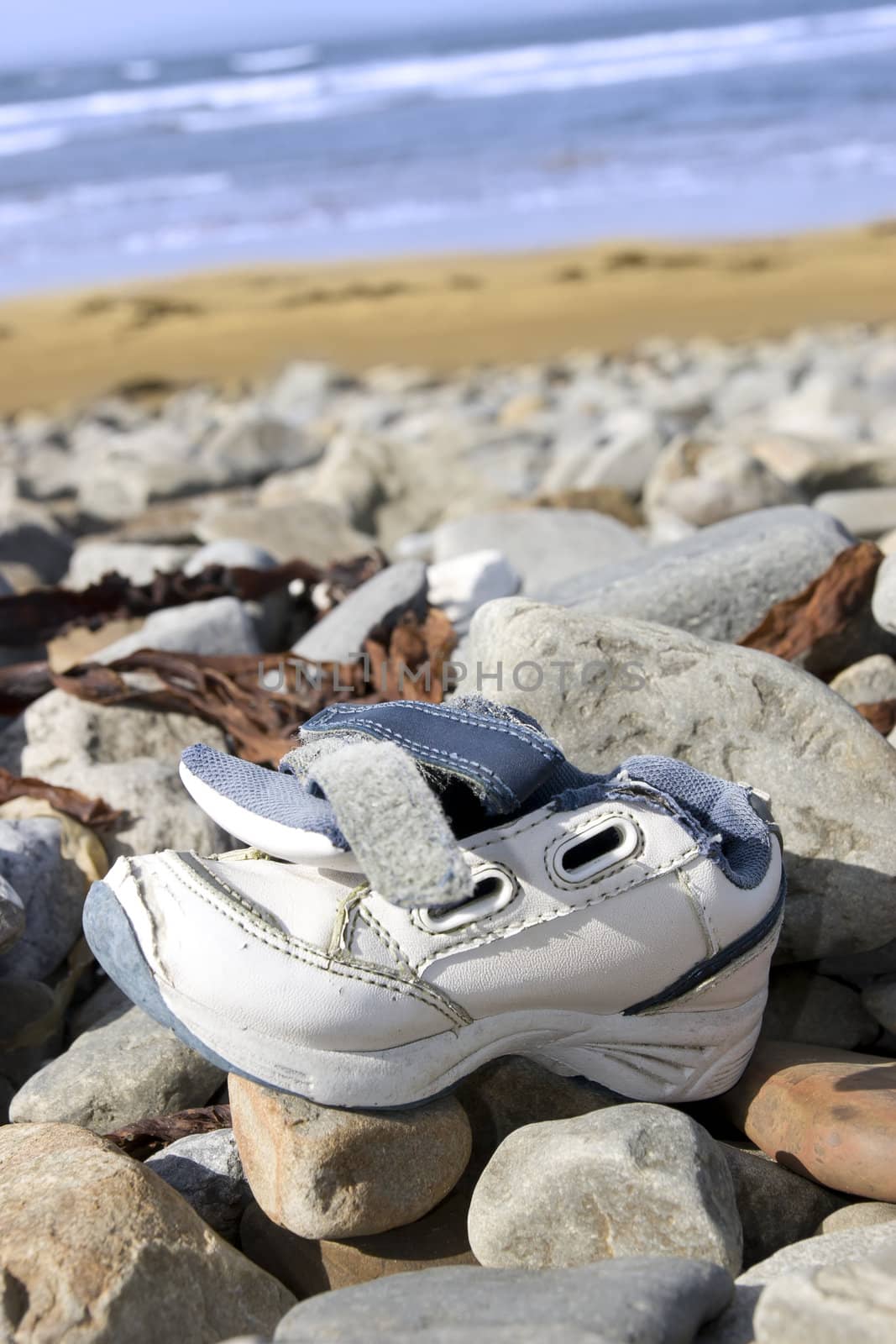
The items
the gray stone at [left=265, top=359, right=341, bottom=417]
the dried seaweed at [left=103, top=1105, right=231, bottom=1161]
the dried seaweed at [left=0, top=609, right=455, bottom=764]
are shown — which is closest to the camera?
the dried seaweed at [left=103, top=1105, right=231, bottom=1161]

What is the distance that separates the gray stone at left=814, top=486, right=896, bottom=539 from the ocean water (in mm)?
11747

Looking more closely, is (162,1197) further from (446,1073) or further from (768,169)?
(768,169)

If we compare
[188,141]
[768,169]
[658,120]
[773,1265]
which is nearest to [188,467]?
[773,1265]

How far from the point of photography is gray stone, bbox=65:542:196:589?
4469 mm

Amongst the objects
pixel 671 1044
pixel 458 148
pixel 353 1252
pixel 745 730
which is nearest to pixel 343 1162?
pixel 353 1252

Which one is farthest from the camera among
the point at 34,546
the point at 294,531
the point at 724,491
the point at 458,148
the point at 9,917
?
the point at 458,148

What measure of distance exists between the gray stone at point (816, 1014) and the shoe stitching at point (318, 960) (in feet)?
2.17

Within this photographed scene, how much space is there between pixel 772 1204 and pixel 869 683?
1353mm

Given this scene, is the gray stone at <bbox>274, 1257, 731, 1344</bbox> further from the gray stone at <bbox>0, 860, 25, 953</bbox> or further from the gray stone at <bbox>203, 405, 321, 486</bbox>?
the gray stone at <bbox>203, 405, 321, 486</bbox>

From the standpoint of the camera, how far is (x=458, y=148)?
23.2 meters

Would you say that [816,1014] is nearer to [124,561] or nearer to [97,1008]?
[97,1008]

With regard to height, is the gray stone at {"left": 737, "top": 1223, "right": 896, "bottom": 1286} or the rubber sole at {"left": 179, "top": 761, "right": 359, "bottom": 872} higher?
the rubber sole at {"left": 179, "top": 761, "right": 359, "bottom": 872}

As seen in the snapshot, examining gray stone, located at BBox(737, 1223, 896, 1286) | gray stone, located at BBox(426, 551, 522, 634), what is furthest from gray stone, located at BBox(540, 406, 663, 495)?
gray stone, located at BBox(737, 1223, 896, 1286)

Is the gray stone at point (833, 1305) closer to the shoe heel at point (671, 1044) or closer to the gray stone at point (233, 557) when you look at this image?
the shoe heel at point (671, 1044)
